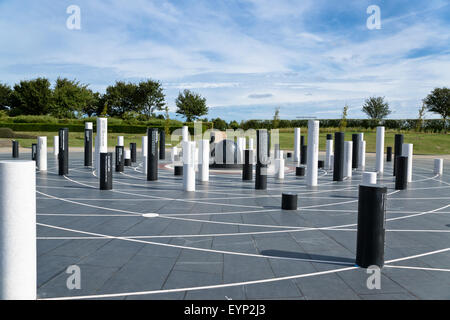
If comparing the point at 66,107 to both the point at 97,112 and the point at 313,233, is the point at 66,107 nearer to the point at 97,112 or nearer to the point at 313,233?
the point at 97,112

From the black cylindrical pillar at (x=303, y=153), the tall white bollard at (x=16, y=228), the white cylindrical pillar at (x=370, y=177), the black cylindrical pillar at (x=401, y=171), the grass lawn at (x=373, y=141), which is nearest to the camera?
the tall white bollard at (x=16, y=228)

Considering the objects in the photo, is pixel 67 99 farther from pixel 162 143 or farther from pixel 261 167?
pixel 261 167

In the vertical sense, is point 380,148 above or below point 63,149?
above

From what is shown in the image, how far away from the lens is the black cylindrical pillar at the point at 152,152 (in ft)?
54.1

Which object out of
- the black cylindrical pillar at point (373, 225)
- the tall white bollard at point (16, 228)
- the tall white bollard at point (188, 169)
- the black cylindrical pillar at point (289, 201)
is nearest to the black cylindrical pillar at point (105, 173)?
the tall white bollard at point (188, 169)

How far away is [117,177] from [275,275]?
546 inches

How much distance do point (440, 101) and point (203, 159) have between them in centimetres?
7531

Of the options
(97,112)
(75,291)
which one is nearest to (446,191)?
(75,291)

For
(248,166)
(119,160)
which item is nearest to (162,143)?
(119,160)

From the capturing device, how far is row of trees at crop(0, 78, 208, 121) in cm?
7162

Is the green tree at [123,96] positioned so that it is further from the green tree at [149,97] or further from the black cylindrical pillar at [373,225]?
the black cylindrical pillar at [373,225]

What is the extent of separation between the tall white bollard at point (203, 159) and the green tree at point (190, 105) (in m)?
66.0

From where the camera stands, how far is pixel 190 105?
83.7 metres

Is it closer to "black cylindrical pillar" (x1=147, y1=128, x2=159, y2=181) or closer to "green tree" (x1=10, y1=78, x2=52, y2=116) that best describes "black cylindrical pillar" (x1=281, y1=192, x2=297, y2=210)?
"black cylindrical pillar" (x1=147, y1=128, x2=159, y2=181)
